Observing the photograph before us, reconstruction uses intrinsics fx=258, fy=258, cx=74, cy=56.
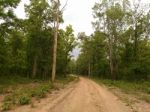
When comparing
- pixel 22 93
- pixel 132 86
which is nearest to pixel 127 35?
pixel 132 86

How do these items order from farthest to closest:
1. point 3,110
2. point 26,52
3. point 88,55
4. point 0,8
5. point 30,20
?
1. point 88,55
2. point 26,52
3. point 30,20
4. point 0,8
5. point 3,110

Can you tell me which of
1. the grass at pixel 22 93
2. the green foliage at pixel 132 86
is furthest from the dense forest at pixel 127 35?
the grass at pixel 22 93

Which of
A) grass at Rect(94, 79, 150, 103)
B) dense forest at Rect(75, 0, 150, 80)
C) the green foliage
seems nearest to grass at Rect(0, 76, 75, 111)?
grass at Rect(94, 79, 150, 103)

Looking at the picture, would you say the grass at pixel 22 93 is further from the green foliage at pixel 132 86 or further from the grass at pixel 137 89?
the green foliage at pixel 132 86

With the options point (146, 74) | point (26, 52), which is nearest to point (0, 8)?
point (26, 52)

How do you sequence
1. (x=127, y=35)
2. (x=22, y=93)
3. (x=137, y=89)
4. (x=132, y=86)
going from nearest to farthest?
(x=22, y=93) < (x=137, y=89) < (x=132, y=86) < (x=127, y=35)

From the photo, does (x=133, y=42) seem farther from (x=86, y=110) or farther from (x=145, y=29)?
(x=86, y=110)

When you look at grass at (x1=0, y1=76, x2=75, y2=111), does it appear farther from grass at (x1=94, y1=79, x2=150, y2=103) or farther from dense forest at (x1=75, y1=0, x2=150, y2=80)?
dense forest at (x1=75, y1=0, x2=150, y2=80)

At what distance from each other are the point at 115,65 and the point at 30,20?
21.6 meters

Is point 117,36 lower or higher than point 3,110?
higher

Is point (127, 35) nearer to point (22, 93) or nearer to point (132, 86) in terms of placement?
point (132, 86)

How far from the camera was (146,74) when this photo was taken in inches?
2028

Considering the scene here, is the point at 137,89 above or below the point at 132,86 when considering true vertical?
below

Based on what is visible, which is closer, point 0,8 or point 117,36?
point 0,8
